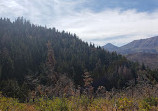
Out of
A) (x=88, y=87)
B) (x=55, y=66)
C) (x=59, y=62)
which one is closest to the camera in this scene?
(x=88, y=87)

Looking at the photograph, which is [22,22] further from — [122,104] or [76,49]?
[122,104]

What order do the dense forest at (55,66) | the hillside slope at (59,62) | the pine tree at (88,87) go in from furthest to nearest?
1. the hillside slope at (59,62)
2. the dense forest at (55,66)
3. the pine tree at (88,87)

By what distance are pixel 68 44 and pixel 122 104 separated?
158 meters

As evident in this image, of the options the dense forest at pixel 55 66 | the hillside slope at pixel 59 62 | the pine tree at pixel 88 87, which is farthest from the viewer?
the hillside slope at pixel 59 62

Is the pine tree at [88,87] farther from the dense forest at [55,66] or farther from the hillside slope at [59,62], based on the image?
the hillside slope at [59,62]

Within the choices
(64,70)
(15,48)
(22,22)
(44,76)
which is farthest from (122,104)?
(22,22)

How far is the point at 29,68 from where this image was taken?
10031cm

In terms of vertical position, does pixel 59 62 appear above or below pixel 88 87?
below

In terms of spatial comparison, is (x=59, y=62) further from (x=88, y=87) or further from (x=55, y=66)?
(x=88, y=87)

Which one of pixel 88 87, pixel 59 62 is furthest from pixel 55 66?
pixel 88 87

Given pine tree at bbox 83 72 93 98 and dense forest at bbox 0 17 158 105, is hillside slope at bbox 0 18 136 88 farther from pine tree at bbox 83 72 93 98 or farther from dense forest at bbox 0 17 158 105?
pine tree at bbox 83 72 93 98

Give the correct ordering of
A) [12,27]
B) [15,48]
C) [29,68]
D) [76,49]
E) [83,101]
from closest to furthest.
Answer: [83,101], [29,68], [15,48], [76,49], [12,27]

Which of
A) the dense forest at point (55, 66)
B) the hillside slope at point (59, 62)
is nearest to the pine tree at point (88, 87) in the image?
the dense forest at point (55, 66)

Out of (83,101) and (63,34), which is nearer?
(83,101)
